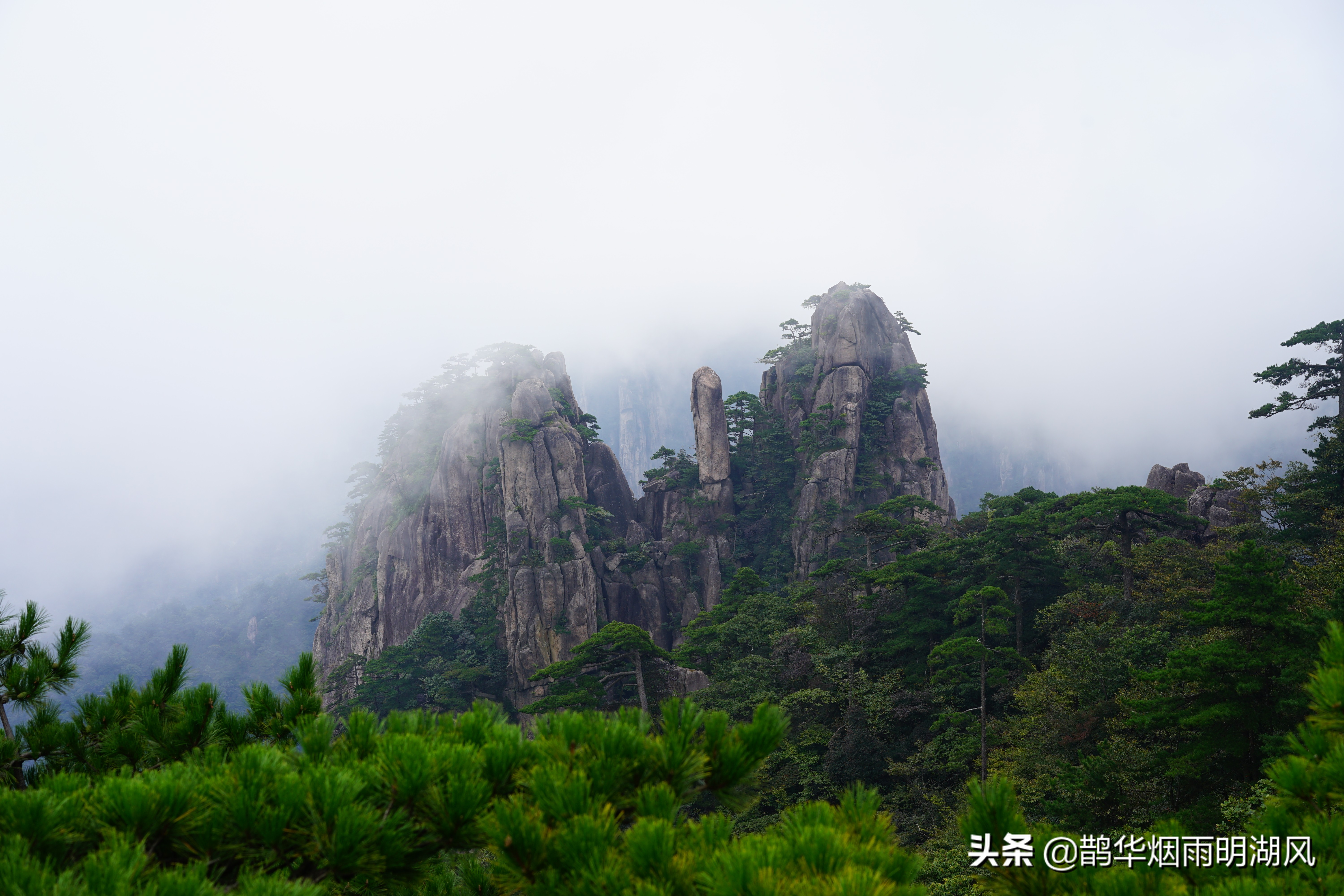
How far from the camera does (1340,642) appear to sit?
2625 millimetres

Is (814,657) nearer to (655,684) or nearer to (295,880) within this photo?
(655,684)

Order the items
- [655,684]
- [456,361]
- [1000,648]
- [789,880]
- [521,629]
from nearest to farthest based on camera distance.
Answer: [789,880] < [1000,648] < [655,684] < [521,629] < [456,361]

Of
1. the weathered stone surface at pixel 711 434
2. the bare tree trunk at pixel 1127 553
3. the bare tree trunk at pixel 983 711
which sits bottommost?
the bare tree trunk at pixel 983 711

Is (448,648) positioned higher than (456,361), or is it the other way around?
(456,361)

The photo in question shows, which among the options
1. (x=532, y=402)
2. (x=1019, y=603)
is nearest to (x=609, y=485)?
(x=532, y=402)

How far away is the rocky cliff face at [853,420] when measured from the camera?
109ft

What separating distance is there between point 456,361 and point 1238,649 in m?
39.9

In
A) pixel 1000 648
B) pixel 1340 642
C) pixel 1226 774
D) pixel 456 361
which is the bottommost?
pixel 1226 774

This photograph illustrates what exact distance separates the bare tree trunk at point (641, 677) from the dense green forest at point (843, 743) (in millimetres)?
89

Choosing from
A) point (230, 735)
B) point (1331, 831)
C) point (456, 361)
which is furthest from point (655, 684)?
point (456, 361)

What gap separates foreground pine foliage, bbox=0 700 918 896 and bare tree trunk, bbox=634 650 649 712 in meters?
20.6

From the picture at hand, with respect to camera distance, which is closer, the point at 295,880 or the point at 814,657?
the point at 295,880

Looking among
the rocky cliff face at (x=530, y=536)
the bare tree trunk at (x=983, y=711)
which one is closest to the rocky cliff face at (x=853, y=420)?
the rocky cliff face at (x=530, y=536)

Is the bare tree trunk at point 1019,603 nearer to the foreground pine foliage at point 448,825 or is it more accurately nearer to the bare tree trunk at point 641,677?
the bare tree trunk at point 641,677
